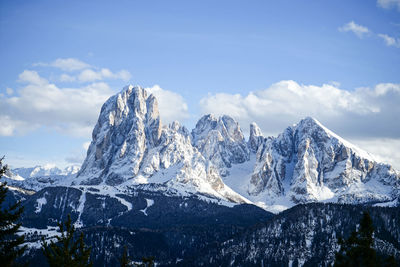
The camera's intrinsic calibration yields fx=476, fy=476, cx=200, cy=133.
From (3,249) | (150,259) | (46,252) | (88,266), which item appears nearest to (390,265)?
(150,259)

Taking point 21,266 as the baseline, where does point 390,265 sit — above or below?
above

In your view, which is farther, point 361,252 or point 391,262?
point 391,262

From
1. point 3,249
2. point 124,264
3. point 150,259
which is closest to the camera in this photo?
point 124,264

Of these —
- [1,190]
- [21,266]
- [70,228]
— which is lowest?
[21,266]

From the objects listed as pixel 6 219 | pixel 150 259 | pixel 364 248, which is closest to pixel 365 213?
pixel 364 248

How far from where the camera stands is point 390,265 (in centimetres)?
5316

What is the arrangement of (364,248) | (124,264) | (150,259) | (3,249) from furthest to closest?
(364,248)
(3,249)
(150,259)
(124,264)

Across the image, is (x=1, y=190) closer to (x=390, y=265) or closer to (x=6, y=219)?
(x=6, y=219)

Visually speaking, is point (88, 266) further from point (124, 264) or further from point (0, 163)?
point (0, 163)

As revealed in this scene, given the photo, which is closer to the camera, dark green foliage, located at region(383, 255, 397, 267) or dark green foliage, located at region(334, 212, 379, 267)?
dark green foliage, located at region(334, 212, 379, 267)

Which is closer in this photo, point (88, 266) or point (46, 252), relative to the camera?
point (46, 252)

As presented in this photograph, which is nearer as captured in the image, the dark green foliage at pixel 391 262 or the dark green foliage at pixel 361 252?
Answer: the dark green foliage at pixel 361 252

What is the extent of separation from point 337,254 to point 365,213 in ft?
20.8

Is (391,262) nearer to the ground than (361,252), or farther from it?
nearer to the ground
